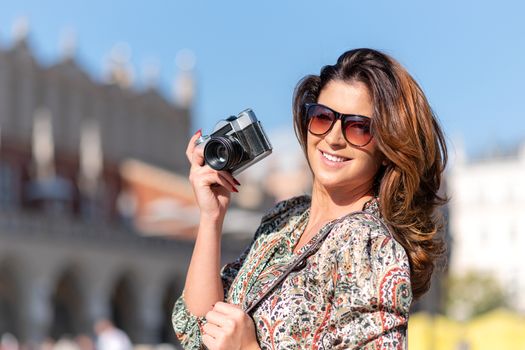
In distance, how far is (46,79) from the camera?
3391 centimetres

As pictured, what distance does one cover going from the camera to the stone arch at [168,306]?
35062 mm

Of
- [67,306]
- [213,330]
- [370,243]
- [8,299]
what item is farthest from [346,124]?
[67,306]

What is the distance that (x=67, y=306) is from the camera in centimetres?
3212

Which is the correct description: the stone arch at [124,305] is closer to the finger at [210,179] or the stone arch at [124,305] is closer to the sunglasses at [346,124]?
the finger at [210,179]

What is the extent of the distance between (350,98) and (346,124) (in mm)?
62

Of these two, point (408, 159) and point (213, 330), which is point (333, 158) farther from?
point (213, 330)

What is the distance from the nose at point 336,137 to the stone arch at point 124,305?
31431 mm

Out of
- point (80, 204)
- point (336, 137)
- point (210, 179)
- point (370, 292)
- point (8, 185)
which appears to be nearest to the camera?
point (370, 292)

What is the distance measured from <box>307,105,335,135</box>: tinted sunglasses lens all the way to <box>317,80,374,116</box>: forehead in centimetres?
2

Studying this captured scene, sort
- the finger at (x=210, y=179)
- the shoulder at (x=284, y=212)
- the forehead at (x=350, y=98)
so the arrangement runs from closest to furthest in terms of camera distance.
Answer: the forehead at (x=350, y=98)
the finger at (x=210, y=179)
the shoulder at (x=284, y=212)

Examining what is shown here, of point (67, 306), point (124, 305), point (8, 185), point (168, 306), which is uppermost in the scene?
point (8, 185)

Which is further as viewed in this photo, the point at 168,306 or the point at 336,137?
the point at 168,306

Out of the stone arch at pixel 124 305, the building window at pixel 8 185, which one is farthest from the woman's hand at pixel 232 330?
the stone arch at pixel 124 305

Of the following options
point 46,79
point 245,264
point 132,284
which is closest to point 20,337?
point 132,284
